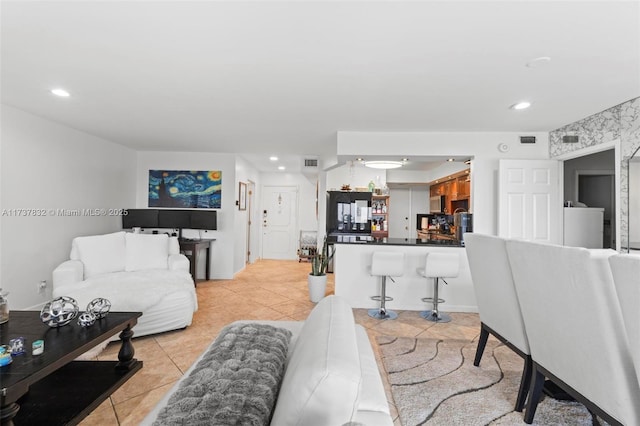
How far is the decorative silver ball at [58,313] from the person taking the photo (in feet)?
6.38

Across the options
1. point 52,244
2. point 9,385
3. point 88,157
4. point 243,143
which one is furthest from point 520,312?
point 88,157

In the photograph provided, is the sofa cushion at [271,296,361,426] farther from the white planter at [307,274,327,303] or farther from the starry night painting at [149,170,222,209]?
the starry night painting at [149,170,222,209]

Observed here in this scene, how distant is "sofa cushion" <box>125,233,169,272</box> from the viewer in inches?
152

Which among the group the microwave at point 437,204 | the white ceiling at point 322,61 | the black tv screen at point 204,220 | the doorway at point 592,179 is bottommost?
the black tv screen at point 204,220

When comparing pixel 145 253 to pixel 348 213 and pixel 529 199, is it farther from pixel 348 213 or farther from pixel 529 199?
pixel 529 199

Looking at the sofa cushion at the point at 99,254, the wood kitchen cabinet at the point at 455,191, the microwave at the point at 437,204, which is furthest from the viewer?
the microwave at the point at 437,204

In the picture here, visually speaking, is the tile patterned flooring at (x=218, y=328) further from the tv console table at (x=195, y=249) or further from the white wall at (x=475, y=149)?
the white wall at (x=475, y=149)

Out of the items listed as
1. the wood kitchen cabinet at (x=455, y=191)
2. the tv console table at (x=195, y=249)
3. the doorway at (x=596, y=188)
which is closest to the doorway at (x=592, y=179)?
the doorway at (x=596, y=188)

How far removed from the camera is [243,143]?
16.1 ft

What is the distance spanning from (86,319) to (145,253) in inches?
82.5

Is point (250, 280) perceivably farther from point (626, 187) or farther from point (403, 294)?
point (626, 187)

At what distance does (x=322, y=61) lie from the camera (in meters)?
2.23

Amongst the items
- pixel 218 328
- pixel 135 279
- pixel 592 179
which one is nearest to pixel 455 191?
pixel 592 179

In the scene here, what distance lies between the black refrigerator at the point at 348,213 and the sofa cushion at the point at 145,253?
3.12 meters
